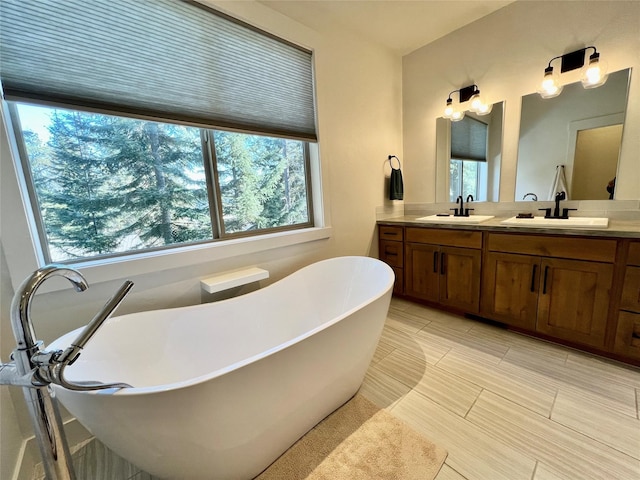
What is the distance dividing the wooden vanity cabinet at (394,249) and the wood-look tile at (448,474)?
5.68 ft

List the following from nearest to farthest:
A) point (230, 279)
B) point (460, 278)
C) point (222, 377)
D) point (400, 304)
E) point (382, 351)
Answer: point (222, 377)
point (230, 279)
point (382, 351)
point (460, 278)
point (400, 304)

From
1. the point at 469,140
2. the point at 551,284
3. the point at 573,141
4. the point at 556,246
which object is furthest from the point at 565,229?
the point at 469,140

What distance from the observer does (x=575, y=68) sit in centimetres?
189

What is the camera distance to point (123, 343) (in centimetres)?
124

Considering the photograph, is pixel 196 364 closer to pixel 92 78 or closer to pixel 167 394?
pixel 167 394

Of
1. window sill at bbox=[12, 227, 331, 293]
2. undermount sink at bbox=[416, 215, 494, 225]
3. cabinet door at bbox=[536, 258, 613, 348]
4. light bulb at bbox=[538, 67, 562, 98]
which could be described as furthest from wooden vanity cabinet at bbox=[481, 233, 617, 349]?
window sill at bbox=[12, 227, 331, 293]

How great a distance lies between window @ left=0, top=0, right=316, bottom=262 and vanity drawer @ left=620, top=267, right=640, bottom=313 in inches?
90.9

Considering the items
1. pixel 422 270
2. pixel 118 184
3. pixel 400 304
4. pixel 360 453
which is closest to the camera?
pixel 360 453

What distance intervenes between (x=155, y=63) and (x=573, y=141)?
9.76 feet

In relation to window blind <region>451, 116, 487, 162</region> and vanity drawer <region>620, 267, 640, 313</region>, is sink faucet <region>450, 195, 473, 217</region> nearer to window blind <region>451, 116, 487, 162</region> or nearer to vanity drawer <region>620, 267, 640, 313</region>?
window blind <region>451, 116, 487, 162</region>

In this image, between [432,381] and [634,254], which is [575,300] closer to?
[634,254]

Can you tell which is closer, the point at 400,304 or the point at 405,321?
the point at 405,321

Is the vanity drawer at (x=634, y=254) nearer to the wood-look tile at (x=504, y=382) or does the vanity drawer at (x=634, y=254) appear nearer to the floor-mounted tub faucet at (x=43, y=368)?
the wood-look tile at (x=504, y=382)

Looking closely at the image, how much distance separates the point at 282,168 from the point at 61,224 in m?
1.44
